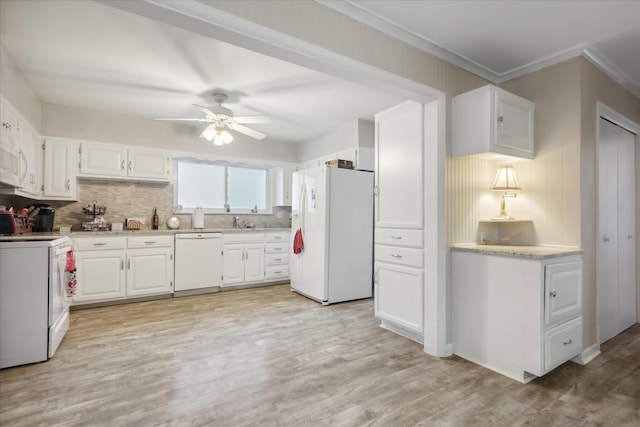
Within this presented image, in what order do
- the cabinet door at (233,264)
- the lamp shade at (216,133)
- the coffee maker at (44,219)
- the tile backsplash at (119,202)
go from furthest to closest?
the cabinet door at (233,264) → the tile backsplash at (119,202) → the coffee maker at (44,219) → the lamp shade at (216,133)

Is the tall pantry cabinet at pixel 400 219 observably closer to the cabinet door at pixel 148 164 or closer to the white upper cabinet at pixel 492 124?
the white upper cabinet at pixel 492 124

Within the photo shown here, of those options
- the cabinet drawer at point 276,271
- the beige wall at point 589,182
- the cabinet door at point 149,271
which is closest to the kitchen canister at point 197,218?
the cabinet door at point 149,271

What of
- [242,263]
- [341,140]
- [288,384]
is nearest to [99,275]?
[242,263]

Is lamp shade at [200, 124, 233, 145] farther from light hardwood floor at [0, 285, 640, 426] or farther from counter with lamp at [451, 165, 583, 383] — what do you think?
counter with lamp at [451, 165, 583, 383]

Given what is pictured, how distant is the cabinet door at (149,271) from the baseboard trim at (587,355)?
4.36 meters

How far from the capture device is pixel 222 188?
539 cm

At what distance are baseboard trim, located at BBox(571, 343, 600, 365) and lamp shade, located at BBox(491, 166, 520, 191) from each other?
4.44 feet

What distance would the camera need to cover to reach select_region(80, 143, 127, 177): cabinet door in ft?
13.4

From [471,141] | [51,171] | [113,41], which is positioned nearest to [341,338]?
[471,141]

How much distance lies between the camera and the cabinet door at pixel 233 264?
4695 millimetres

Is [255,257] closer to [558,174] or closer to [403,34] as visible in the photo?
[403,34]

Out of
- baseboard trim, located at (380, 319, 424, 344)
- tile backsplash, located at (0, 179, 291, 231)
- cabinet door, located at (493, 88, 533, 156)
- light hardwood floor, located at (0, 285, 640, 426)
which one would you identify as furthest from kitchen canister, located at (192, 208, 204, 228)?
cabinet door, located at (493, 88, 533, 156)

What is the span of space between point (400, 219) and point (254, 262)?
9.09 feet

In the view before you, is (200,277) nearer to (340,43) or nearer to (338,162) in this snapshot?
(338,162)
